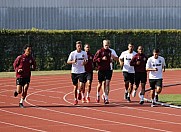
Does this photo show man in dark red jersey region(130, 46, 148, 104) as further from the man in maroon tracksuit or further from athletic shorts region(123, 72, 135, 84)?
the man in maroon tracksuit

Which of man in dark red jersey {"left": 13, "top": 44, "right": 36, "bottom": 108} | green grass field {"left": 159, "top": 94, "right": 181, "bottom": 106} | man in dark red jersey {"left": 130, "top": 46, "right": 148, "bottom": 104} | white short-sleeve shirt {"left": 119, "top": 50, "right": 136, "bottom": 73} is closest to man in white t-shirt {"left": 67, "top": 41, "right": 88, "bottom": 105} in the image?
man in dark red jersey {"left": 13, "top": 44, "right": 36, "bottom": 108}

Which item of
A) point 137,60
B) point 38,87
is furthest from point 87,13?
point 137,60

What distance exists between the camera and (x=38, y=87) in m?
25.9

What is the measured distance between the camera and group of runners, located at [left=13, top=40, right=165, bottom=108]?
18.6m

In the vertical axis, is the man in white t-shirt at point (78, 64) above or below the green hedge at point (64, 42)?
below

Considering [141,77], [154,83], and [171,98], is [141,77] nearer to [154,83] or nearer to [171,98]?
[154,83]

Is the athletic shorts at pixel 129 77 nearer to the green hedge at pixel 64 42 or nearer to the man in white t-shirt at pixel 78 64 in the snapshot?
the man in white t-shirt at pixel 78 64

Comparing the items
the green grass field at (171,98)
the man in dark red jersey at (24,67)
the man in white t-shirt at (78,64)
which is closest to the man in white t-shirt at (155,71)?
the green grass field at (171,98)

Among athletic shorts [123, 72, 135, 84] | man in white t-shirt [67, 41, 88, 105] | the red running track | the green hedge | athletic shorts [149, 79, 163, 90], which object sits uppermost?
the green hedge

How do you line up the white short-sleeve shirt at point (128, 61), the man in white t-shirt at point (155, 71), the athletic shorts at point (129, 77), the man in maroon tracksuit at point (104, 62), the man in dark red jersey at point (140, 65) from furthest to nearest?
the athletic shorts at point (129, 77) → the white short-sleeve shirt at point (128, 61) → the man in dark red jersey at point (140, 65) → the man in maroon tracksuit at point (104, 62) → the man in white t-shirt at point (155, 71)

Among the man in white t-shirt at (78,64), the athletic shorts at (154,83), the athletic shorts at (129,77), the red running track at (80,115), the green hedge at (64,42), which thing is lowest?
the red running track at (80,115)

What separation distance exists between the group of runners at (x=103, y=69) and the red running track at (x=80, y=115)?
452mm

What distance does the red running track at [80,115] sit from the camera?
1414 cm

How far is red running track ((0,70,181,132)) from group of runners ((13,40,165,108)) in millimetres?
452
